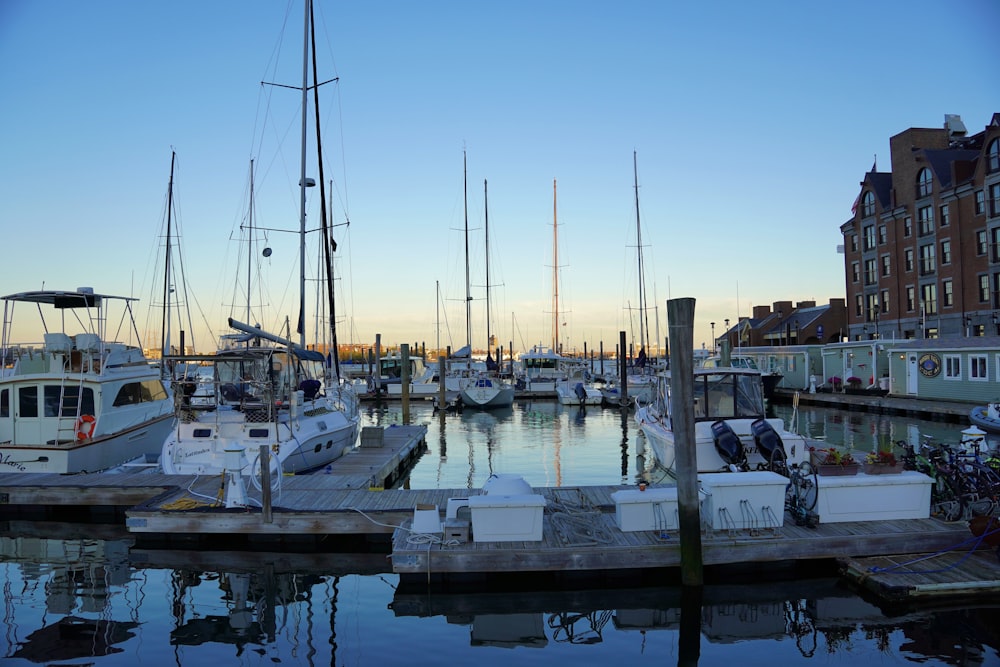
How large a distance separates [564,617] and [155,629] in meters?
5.49

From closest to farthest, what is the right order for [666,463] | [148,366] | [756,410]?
[756,410], [666,463], [148,366]

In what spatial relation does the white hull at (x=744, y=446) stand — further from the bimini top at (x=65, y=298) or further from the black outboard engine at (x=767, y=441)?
the bimini top at (x=65, y=298)

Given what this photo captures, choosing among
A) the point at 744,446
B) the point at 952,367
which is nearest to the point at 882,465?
the point at 744,446

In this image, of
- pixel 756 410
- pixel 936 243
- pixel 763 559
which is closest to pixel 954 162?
pixel 936 243

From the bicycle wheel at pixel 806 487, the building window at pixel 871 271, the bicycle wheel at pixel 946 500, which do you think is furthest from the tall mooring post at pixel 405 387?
the building window at pixel 871 271

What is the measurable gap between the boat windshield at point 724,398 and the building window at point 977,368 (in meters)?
23.3

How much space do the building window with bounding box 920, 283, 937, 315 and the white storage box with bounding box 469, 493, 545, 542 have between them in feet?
157

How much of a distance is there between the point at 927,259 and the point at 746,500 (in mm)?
47514

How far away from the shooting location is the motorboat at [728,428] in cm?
1398

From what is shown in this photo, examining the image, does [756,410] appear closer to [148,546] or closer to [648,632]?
[648,632]

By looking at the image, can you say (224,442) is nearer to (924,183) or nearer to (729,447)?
(729,447)

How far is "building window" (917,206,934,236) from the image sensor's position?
49469mm

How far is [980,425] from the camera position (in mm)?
27281

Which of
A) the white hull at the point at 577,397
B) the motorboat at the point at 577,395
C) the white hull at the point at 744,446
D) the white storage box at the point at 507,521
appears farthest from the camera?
the white hull at the point at 577,397
